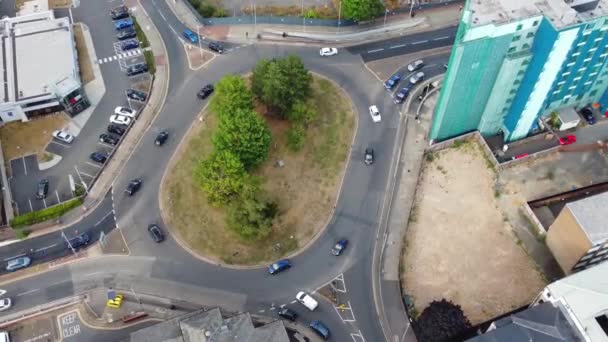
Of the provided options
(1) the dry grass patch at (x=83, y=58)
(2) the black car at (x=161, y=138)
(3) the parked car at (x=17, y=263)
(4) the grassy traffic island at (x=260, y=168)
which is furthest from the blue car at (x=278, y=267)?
(1) the dry grass patch at (x=83, y=58)

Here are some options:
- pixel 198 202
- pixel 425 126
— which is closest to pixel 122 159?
pixel 198 202

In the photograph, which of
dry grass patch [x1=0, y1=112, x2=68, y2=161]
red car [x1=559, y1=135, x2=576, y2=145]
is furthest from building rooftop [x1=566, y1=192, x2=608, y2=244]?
dry grass patch [x1=0, y1=112, x2=68, y2=161]

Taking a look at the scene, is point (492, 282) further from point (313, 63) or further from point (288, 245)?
point (313, 63)

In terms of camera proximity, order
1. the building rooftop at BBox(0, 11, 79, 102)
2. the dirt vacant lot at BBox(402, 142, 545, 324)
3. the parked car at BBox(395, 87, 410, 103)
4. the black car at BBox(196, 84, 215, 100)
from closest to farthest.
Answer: the dirt vacant lot at BBox(402, 142, 545, 324), the building rooftop at BBox(0, 11, 79, 102), the parked car at BBox(395, 87, 410, 103), the black car at BBox(196, 84, 215, 100)

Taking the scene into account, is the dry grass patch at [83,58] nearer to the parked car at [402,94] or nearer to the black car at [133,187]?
the black car at [133,187]

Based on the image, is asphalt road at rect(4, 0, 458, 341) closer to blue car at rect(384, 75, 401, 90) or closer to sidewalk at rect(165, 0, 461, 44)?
blue car at rect(384, 75, 401, 90)

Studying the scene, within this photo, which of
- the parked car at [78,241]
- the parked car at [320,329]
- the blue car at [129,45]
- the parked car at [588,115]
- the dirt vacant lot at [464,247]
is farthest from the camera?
the blue car at [129,45]
